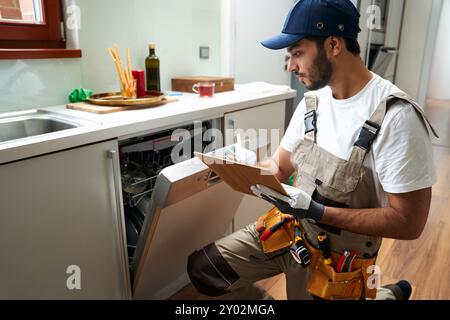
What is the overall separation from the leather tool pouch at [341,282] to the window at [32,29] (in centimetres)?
134

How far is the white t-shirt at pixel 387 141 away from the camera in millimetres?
1040

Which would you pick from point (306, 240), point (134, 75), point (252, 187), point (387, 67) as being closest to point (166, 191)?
point (252, 187)

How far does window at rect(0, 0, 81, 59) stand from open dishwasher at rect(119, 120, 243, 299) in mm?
534

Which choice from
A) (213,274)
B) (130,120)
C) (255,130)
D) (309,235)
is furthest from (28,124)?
(309,235)

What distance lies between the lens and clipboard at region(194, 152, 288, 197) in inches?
40.1

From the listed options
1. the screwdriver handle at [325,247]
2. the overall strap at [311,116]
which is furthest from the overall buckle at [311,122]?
the screwdriver handle at [325,247]

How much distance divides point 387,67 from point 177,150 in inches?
147

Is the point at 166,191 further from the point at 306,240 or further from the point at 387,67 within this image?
the point at 387,67

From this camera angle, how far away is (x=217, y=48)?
2461 mm

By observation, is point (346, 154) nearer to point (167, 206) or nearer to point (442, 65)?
point (167, 206)

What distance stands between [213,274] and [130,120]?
643 mm

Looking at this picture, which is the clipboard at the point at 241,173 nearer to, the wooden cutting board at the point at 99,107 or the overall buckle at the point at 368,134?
the overall buckle at the point at 368,134

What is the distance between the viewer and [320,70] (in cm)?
117

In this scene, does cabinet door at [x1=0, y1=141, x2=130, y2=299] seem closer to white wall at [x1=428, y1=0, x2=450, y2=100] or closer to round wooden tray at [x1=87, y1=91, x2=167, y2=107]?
round wooden tray at [x1=87, y1=91, x2=167, y2=107]
